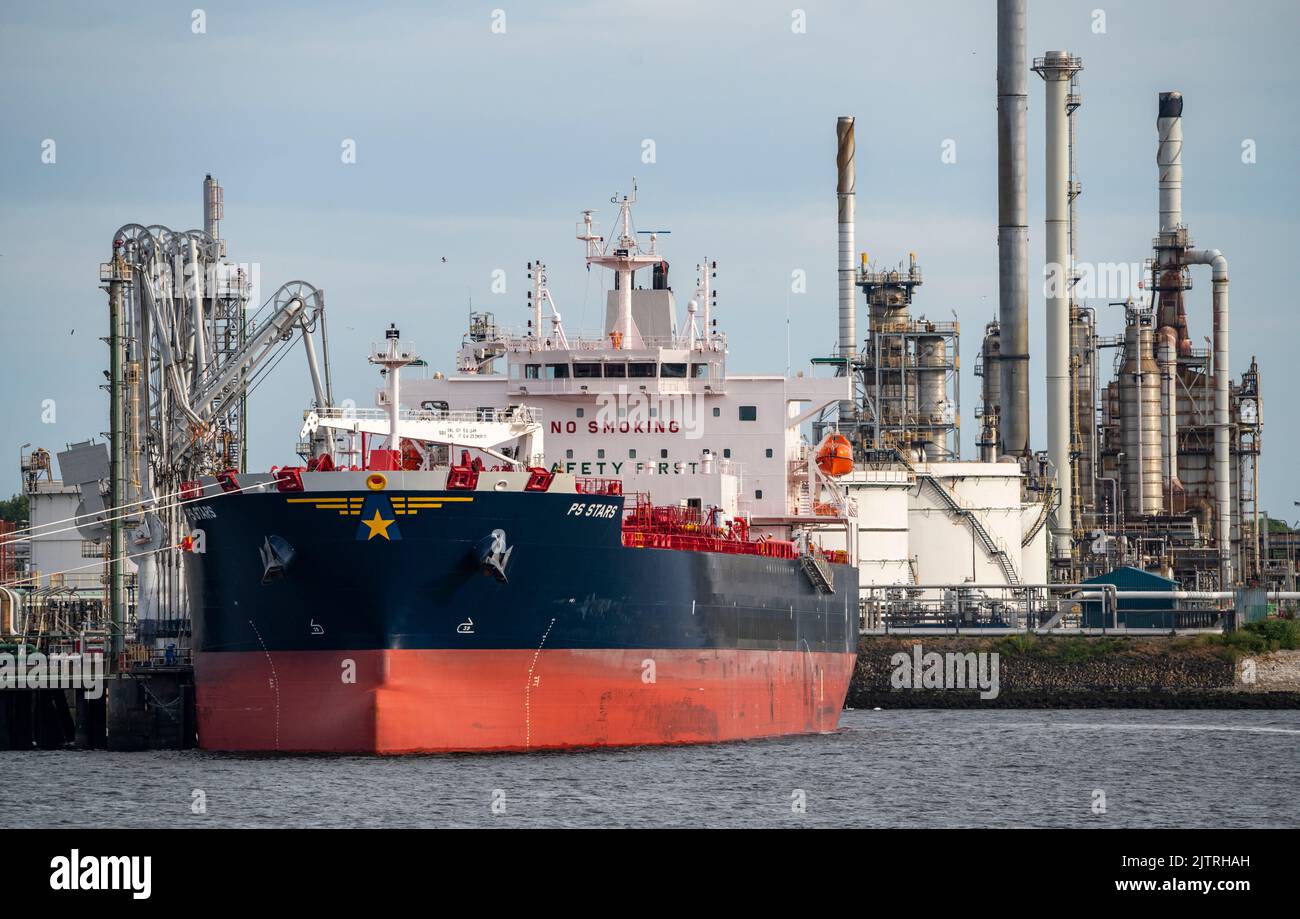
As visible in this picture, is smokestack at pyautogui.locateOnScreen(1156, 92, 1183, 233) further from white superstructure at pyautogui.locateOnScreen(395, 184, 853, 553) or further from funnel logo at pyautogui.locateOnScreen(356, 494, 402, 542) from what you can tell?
funnel logo at pyautogui.locateOnScreen(356, 494, 402, 542)

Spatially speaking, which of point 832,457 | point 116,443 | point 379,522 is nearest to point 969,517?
point 832,457

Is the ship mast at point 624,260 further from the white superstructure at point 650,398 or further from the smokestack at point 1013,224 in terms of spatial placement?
the smokestack at point 1013,224

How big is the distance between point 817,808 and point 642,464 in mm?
13697

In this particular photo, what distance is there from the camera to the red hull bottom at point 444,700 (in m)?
29.3

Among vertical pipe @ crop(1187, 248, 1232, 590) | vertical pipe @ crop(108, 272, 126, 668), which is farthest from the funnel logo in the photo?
vertical pipe @ crop(1187, 248, 1232, 590)

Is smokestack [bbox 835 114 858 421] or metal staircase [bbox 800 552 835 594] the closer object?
metal staircase [bbox 800 552 835 594]

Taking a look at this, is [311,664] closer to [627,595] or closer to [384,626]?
[384,626]

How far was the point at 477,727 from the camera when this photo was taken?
29.9m

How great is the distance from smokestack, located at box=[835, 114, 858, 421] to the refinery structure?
0.10 m

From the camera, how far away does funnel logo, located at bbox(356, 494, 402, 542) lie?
28.9 m

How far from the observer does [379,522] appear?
28953mm

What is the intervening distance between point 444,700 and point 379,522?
9.46 feet

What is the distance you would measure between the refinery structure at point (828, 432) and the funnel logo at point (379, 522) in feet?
5.08
